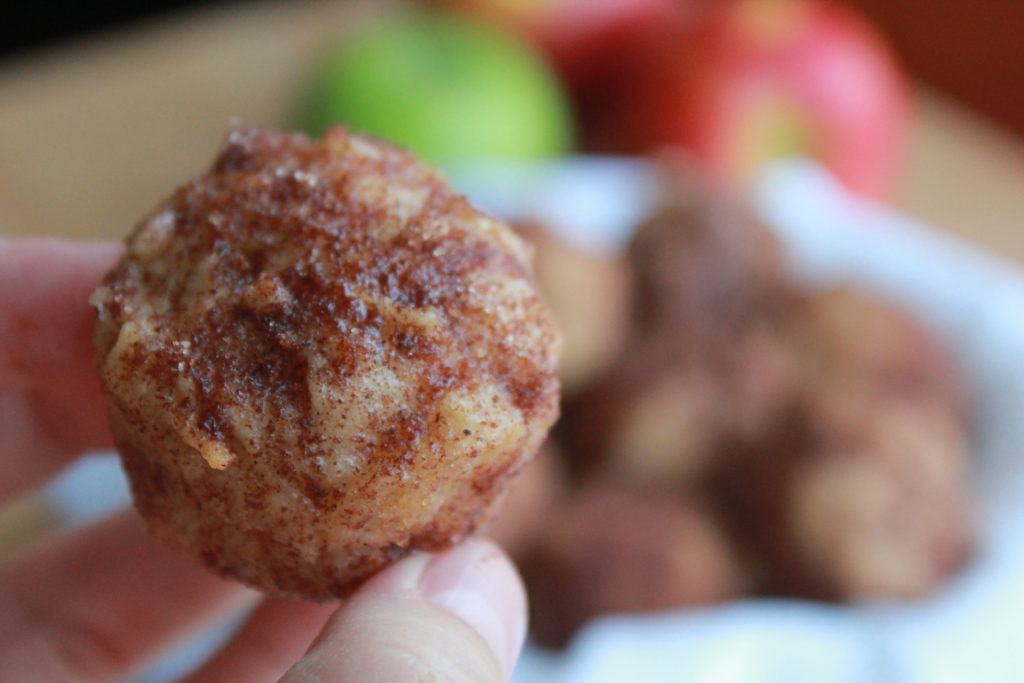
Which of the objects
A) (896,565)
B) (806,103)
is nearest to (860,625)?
(896,565)

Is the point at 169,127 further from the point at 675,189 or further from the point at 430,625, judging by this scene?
the point at 430,625

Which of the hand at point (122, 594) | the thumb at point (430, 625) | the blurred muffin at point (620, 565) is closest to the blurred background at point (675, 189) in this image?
the blurred muffin at point (620, 565)

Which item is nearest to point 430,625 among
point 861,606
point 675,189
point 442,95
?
point 861,606

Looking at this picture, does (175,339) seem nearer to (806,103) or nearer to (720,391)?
(720,391)

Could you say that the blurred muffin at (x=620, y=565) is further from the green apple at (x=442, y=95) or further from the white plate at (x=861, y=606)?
the green apple at (x=442, y=95)

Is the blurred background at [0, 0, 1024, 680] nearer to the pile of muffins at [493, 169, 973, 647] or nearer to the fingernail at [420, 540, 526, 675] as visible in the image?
the pile of muffins at [493, 169, 973, 647]

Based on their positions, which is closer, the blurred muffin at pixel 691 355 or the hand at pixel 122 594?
the hand at pixel 122 594
